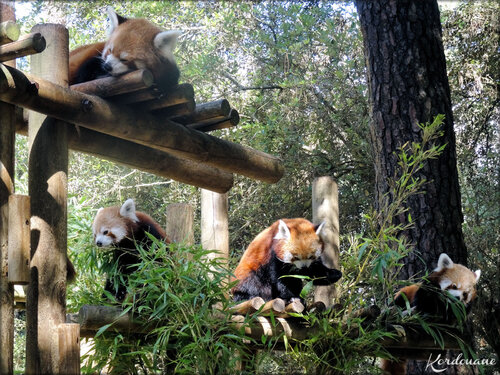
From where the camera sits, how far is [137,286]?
121 inches

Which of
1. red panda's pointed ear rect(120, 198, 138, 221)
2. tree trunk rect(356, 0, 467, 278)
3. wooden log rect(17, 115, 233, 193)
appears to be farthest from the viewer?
tree trunk rect(356, 0, 467, 278)

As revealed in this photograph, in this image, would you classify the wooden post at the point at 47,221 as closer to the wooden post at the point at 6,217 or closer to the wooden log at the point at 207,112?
the wooden post at the point at 6,217

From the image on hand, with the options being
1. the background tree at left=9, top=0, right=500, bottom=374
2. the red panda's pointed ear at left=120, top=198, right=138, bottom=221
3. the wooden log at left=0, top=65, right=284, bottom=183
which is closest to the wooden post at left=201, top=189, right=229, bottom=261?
the wooden log at left=0, top=65, right=284, bottom=183

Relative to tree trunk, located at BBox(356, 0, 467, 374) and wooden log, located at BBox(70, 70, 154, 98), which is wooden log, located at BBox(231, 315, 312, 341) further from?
tree trunk, located at BBox(356, 0, 467, 374)

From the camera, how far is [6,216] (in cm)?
270

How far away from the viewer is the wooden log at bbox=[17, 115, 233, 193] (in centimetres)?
320

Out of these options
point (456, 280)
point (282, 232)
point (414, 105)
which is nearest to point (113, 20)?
point (282, 232)

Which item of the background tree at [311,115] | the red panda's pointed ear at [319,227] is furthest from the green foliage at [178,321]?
the background tree at [311,115]

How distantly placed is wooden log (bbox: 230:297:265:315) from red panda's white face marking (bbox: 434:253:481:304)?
1.23 meters

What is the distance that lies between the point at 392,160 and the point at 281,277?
5.00 ft

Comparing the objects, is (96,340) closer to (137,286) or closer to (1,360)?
(137,286)

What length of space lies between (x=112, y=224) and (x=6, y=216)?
2.44 ft

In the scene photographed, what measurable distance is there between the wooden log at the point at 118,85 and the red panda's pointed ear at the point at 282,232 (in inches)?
45.5

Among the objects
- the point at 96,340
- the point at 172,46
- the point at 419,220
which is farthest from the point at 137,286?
the point at 419,220
